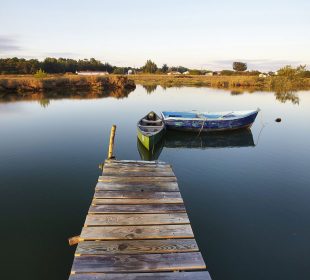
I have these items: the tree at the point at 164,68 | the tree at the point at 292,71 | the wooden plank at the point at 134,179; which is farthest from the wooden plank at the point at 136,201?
the tree at the point at 164,68

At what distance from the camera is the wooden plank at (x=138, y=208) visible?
24.5 feet

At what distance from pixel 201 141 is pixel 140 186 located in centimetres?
1273

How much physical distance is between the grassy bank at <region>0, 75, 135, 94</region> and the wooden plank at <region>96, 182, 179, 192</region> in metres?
47.9

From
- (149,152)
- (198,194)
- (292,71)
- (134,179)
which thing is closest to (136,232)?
(134,179)

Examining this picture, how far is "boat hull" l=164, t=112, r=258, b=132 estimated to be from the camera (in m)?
21.6

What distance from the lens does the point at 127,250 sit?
5.89 meters

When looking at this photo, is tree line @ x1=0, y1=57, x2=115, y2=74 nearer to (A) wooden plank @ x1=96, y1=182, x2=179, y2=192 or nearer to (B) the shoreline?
(B) the shoreline

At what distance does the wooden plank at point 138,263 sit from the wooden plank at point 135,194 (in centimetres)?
269

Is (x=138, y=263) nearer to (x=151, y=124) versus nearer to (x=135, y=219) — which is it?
(x=135, y=219)

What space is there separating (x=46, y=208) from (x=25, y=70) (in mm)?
100282

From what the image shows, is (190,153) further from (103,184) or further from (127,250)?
(127,250)

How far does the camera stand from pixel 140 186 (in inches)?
358

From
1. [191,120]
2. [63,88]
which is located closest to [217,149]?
[191,120]

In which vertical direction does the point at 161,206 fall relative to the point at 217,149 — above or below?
above
